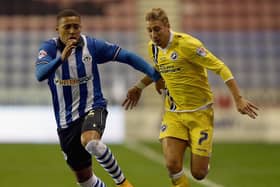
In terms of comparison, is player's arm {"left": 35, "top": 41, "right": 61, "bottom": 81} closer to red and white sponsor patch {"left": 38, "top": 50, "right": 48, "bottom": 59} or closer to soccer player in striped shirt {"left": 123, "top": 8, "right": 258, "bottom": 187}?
red and white sponsor patch {"left": 38, "top": 50, "right": 48, "bottom": 59}

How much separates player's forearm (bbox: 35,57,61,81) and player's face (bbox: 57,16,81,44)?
41cm

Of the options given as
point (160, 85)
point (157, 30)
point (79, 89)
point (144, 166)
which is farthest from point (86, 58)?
point (144, 166)

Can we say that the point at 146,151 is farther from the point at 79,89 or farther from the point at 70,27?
the point at 70,27

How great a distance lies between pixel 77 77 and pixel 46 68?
0.58m

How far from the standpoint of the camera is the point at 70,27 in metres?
8.30

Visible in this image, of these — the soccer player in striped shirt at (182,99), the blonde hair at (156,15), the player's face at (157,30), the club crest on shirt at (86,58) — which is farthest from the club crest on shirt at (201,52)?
the club crest on shirt at (86,58)

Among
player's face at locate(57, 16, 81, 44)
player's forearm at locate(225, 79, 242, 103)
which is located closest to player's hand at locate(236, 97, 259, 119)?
player's forearm at locate(225, 79, 242, 103)

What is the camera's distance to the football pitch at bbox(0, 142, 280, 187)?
12.1 metres

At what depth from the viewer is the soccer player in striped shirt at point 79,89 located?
827 centimetres

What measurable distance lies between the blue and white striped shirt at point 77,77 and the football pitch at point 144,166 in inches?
120

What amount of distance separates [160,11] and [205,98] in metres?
1.18

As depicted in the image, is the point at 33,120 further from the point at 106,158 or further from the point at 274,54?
the point at 106,158

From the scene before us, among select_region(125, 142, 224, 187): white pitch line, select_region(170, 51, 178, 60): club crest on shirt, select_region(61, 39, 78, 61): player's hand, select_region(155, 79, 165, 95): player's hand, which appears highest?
select_region(61, 39, 78, 61): player's hand

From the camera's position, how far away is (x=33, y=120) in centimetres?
2119
